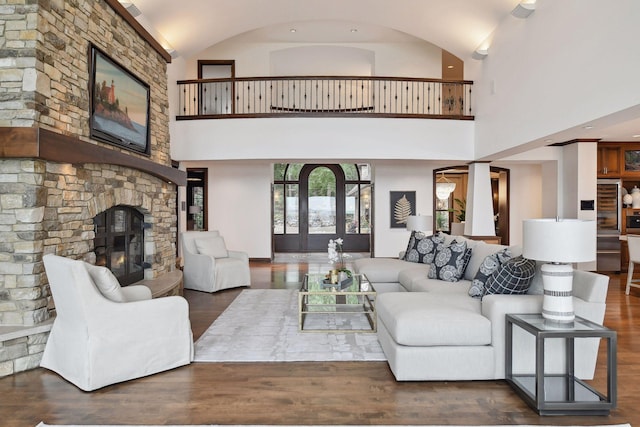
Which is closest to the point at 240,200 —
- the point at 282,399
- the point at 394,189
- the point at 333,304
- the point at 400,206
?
the point at 394,189

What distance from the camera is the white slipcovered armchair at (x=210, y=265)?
6352mm

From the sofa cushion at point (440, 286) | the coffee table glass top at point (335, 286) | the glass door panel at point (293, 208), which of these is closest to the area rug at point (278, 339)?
the coffee table glass top at point (335, 286)

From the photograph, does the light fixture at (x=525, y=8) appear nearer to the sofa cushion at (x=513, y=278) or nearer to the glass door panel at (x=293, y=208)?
the sofa cushion at (x=513, y=278)

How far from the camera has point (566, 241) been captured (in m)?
2.62

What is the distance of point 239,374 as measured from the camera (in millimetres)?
3197

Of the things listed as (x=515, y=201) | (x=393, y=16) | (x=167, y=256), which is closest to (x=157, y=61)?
(x=167, y=256)

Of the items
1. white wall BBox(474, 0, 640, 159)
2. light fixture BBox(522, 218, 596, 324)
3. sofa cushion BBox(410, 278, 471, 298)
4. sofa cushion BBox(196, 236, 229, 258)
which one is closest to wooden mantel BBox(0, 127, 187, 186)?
sofa cushion BBox(196, 236, 229, 258)

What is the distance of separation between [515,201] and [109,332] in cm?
971

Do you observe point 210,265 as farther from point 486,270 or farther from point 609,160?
point 609,160

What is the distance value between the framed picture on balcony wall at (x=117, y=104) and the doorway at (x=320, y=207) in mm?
6516

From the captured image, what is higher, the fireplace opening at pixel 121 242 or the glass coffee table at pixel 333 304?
the fireplace opening at pixel 121 242

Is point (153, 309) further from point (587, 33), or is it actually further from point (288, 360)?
point (587, 33)

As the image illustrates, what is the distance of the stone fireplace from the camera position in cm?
335

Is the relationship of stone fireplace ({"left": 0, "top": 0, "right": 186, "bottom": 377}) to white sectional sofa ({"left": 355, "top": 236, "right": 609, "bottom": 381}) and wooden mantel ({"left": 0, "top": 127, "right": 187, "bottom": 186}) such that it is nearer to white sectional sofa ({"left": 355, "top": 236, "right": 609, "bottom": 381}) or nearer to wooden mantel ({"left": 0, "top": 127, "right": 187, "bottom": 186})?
wooden mantel ({"left": 0, "top": 127, "right": 187, "bottom": 186})
